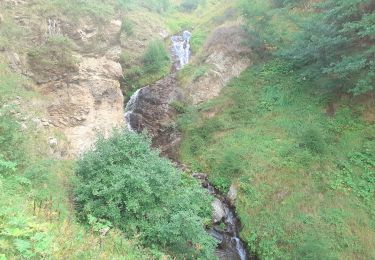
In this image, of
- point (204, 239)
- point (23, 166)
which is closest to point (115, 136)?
point (23, 166)

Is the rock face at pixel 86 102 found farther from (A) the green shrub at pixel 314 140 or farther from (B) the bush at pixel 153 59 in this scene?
(A) the green shrub at pixel 314 140

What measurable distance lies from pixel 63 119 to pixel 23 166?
666 cm

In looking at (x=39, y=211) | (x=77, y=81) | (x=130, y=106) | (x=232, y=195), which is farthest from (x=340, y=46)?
(x=39, y=211)

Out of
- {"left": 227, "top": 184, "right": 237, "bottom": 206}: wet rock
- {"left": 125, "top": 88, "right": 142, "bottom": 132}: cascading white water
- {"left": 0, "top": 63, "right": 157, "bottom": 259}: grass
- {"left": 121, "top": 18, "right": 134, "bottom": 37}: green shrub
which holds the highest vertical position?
{"left": 0, "top": 63, "right": 157, "bottom": 259}: grass

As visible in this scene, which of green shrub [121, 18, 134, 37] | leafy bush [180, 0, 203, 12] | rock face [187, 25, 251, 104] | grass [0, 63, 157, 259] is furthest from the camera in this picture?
leafy bush [180, 0, 203, 12]

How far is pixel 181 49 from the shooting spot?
2747cm

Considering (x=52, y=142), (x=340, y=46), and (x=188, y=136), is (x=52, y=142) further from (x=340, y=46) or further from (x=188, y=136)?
(x=340, y=46)

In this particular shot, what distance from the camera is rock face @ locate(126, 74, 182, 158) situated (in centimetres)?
1974

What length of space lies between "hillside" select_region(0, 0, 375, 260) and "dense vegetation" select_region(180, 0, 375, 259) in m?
0.06

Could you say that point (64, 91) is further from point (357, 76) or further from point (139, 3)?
point (139, 3)

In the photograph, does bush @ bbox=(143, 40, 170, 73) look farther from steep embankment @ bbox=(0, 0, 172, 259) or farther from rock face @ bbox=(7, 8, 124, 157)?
rock face @ bbox=(7, 8, 124, 157)

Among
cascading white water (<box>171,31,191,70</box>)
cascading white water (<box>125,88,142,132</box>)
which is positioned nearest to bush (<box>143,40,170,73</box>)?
cascading white water (<box>171,31,191,70</box>)

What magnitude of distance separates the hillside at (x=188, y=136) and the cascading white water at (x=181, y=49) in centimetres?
26

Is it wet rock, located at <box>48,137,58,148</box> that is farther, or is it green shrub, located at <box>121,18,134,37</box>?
green shrub, located at <box>121,18,134,37</box>
